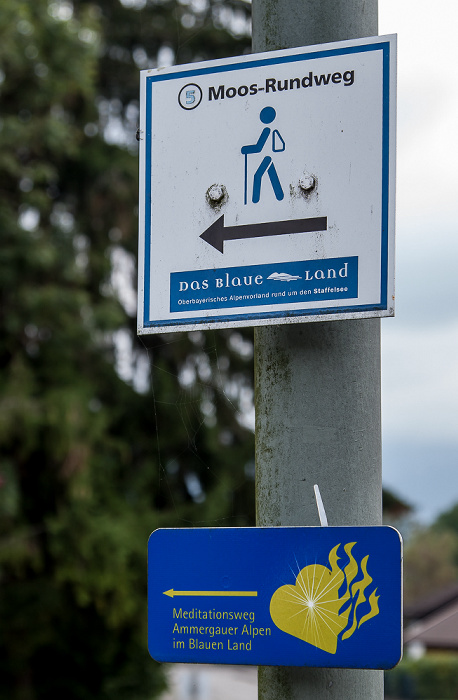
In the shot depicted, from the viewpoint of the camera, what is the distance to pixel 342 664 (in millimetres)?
1630

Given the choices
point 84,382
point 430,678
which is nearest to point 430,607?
point 430,678

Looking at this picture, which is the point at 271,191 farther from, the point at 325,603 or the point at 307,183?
the point at 325,603

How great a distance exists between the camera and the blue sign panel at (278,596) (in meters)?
1.64

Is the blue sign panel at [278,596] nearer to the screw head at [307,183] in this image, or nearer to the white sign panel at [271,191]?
the white sign panel at [271,191]

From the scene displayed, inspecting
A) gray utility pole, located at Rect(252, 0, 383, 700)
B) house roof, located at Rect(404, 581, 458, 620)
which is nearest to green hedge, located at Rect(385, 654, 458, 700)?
house roof, located at Rect(404, 581, 458, 620)

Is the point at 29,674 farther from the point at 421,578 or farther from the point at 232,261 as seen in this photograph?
the point at 421,578

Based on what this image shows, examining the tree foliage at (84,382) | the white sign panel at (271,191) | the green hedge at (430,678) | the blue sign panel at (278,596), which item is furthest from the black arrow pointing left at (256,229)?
the green hedge at (430,678)

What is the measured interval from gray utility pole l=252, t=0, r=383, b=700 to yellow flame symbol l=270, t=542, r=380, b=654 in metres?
0.11

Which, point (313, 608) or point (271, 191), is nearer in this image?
point (313, 608)

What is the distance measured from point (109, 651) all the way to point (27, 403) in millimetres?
4020

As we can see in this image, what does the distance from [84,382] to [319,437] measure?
10.1m

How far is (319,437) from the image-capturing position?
1.80 m

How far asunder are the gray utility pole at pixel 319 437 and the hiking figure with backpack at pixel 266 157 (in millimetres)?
281

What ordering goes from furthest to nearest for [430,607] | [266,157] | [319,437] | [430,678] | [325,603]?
[430,607], [430,678], [266,157], [319,437], [325,603]
